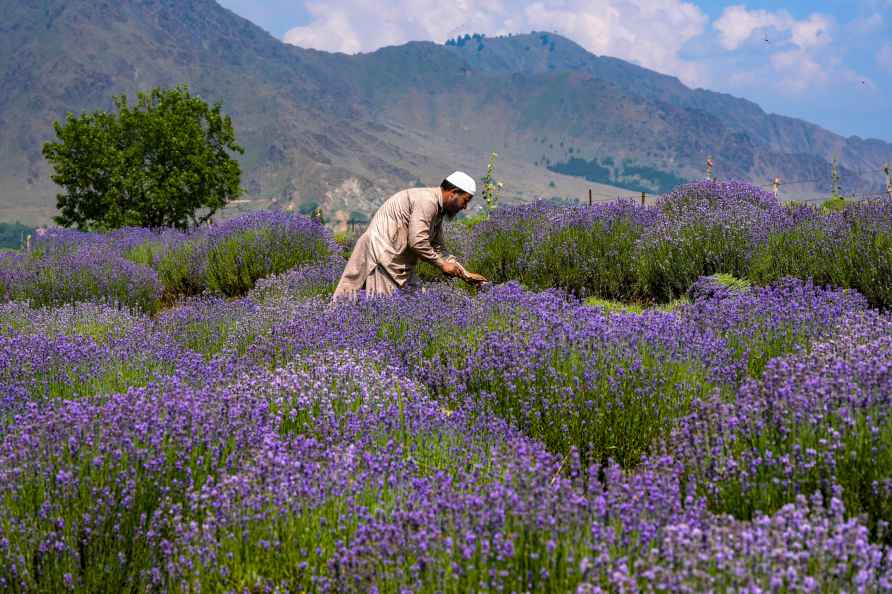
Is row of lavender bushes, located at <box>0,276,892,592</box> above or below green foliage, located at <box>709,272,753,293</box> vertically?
below

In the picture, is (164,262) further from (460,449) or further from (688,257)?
(460,449)

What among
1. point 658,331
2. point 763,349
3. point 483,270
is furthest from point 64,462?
point 483,270

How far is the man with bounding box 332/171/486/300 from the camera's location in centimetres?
588

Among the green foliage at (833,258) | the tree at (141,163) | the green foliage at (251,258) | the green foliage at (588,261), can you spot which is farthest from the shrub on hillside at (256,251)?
the tree at (141,163)

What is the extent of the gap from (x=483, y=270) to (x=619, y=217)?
69.9 inches

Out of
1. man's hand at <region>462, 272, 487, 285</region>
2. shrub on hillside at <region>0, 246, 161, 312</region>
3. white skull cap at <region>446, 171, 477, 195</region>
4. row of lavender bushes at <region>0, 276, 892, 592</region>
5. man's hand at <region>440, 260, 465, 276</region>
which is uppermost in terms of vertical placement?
white skull cap at <region>446, 171, 477, 195</region>

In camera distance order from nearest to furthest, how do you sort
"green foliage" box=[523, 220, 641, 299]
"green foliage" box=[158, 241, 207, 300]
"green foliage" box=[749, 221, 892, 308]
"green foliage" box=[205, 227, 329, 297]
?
"green foliage" box=[749, 221, 892, 308] < "green foliage" box=[523, 220, 641, 299] < "green foliage" box=[205, 227, 329, 297] < "green foliage" box=[158, 241, 207, 300]

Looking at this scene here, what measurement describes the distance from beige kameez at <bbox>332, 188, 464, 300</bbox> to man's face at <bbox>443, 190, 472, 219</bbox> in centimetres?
7

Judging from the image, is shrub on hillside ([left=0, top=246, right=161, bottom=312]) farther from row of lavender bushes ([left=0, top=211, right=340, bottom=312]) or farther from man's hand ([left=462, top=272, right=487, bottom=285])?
man's hand ([left=462, top=272, right=487, bottom=285])

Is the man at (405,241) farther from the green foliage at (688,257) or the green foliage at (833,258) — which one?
the green foliage at (833,258)

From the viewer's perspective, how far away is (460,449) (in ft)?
10.1

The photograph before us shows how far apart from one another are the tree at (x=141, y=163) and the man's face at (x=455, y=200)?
22.3 m

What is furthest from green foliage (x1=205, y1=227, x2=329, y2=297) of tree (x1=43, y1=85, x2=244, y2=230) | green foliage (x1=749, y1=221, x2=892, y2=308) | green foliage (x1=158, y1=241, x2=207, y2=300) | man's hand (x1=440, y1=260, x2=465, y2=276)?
tree (x1=43, y1=85, x2=244, y2=230)

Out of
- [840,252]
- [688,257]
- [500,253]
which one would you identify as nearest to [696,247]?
[688,257]
